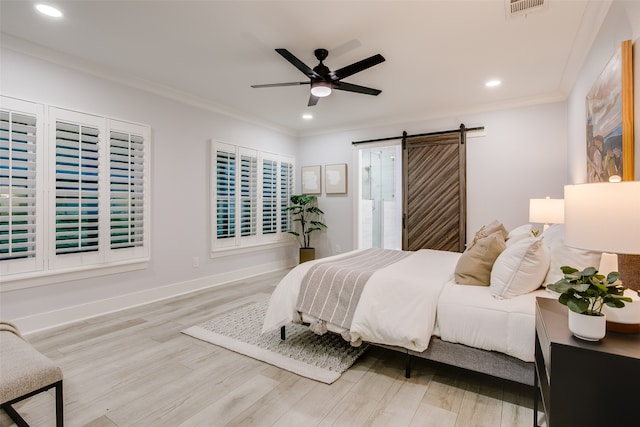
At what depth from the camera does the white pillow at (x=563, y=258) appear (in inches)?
64.5

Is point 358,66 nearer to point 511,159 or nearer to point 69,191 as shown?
point 511,159

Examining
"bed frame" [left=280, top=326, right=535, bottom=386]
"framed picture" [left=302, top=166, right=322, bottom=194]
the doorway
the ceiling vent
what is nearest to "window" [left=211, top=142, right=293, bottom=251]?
"framed picture" [left=302, top=166, right=322, bottom=194]

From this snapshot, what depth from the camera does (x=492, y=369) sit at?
6.04 feet

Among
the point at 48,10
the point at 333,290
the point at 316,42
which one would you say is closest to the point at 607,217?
the point at 333,290

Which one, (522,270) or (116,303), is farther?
(116,303)

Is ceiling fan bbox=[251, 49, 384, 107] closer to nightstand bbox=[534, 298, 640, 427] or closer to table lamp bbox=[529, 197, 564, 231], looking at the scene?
table lamp bbox=[529, 197, 564, 231]

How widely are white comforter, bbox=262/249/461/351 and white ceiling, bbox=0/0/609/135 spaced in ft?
6.65

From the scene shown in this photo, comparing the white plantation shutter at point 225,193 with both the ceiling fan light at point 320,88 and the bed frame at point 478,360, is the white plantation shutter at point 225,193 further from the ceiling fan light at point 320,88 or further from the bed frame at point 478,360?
the bed frame at point 478,360

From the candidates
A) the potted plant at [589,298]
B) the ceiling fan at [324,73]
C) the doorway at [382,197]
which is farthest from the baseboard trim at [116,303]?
the potted plant at [589,298]

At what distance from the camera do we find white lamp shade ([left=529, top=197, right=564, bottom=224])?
10.3 ft

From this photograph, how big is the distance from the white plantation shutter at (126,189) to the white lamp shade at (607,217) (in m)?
3.96

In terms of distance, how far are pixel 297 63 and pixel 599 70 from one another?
2426mm

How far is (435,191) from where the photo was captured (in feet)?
15.5

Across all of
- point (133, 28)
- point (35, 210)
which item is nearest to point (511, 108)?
point (133, 28)
